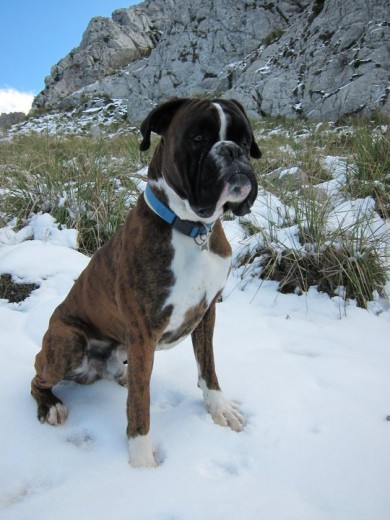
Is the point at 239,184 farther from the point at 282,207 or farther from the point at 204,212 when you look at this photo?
the point at 282,207

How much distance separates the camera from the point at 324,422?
1956mm

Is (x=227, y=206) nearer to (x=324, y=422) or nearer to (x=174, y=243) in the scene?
(x=174, y=243)

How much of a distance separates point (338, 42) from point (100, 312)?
55.9 feet

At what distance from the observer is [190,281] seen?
1.65 meters

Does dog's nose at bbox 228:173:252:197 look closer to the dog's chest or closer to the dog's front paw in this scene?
the dog's chest

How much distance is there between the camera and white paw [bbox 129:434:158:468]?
1679 mm

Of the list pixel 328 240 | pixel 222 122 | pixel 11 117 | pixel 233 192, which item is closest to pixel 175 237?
pixel 233 192

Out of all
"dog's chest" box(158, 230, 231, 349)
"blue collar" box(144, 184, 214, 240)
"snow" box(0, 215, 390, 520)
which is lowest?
"snow" box(0, 215, 390, 520)

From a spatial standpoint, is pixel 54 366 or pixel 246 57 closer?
pixel 54 366

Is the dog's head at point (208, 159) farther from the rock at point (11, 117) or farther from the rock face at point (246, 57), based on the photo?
the rock at point (11, 117)

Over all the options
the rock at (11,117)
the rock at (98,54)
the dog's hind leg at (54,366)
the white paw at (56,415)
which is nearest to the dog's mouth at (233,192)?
the dog's hind leg at (54,366)

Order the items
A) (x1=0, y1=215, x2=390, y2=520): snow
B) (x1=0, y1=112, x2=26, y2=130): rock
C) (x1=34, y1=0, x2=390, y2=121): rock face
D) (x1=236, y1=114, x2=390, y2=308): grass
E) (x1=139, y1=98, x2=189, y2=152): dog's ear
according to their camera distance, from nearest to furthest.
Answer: (x1=0, y1=215, x2=390, y2=520): snow
(x1=139, y1=98, x2=189, y2=152): dog's ear
(x1=236, y1=114, x2=390, y2=308): grass
(x1=34, y1=0, x2=390, y2=121): rock face
(x1=0, y1=112, x2=26, y2=130): rock

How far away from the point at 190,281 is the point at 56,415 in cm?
98

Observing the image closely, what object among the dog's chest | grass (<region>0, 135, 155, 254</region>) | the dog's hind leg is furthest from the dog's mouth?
grass (<region>0, 135, 155, 254</region>)
